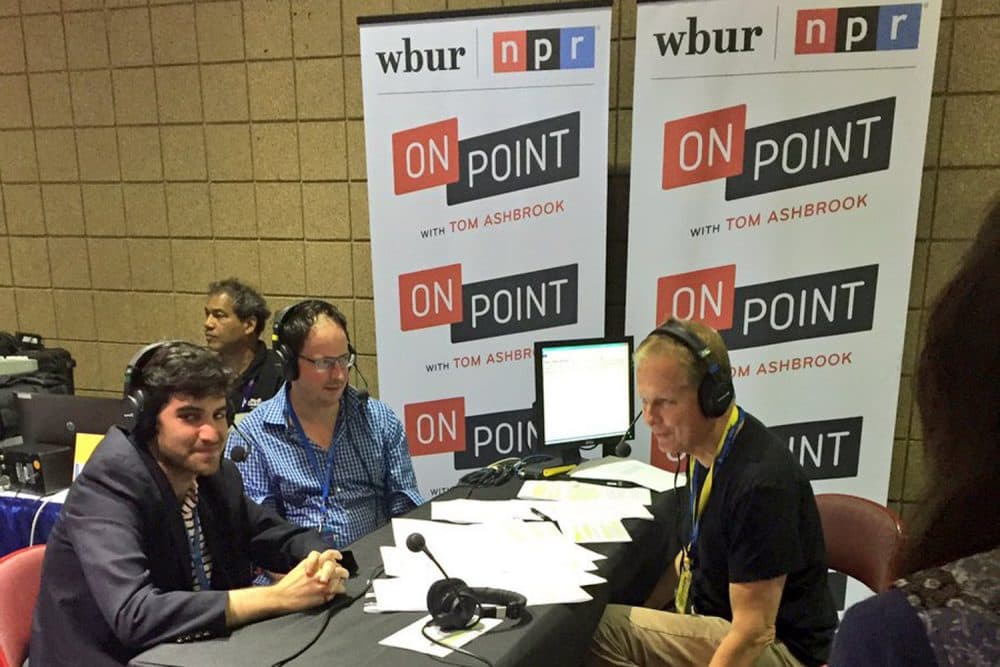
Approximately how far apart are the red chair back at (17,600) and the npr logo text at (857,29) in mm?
2574

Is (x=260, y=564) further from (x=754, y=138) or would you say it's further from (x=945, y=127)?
(x=945, y=127)

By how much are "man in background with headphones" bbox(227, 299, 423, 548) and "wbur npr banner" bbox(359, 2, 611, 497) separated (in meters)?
0.76

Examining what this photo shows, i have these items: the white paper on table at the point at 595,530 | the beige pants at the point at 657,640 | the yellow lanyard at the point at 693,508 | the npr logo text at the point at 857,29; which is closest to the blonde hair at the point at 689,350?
the yellow lanyard at the point at 693,508

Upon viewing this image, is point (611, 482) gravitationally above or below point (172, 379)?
below

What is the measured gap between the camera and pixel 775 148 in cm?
237

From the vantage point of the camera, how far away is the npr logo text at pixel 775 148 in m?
2.29

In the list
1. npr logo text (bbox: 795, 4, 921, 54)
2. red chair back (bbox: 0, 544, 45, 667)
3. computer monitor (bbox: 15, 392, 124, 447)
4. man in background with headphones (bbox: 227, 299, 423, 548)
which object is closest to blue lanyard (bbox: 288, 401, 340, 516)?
man in background with headphones (bbox: 227, 299, 423, 548)

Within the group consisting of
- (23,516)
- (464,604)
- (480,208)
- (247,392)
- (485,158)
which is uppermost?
(485,158)

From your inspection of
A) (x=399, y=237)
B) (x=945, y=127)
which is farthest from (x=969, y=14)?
(x=399, y=237)

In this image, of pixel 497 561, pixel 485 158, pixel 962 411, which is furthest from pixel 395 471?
pixel 962 411

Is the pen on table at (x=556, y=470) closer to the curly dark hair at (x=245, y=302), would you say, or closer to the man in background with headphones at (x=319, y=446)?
the man in background with headphones at (x=319, y=446)

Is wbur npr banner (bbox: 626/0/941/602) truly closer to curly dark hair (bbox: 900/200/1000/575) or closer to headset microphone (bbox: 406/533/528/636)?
A: headset microphone (bbox: 406/533/528/636)

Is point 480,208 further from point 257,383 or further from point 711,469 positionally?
point 711,469

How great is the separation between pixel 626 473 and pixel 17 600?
1544 millimetres
